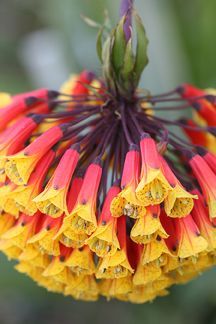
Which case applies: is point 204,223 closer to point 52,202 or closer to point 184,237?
point 184,237

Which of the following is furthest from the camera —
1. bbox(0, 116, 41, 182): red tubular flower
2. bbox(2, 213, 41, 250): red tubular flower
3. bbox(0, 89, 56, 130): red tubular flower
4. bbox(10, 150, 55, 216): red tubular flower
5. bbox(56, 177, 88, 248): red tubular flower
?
bbox(0, 89, 56, 130): red tubular flower

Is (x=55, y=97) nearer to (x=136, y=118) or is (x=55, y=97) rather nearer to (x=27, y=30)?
(x=136, y=118)

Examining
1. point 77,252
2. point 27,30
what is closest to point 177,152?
point 77,252

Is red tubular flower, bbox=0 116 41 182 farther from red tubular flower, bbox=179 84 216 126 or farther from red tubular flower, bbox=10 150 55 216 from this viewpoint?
red tubular flower, bbox=179 84 216 126

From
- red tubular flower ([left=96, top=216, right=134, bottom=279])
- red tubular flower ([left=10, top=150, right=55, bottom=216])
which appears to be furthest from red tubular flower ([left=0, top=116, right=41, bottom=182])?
red tubular flower ([left=96, top=216, right=134, bottom=279])

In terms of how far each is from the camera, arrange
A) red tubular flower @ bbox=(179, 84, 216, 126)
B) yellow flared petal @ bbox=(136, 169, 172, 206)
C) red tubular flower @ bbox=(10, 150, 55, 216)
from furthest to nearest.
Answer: red tubular flower @ bbox=(179, 84, 216, 126) < red tubular flower @ bbox=(10, 150, 55, 216) < yellow flared petal @ bbox=(136, 169, 172, 206)

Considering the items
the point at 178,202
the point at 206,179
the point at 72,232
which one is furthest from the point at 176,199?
the point at 72,232
